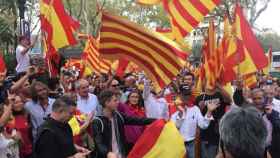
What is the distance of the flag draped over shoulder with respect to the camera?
29.8 ft

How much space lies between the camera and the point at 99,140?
5438 mm

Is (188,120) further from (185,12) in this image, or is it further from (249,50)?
(249,50)

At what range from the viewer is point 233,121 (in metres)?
3.12

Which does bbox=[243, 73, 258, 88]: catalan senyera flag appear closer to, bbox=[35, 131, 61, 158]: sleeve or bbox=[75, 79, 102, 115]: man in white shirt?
bbox=[75, 79, 102, 115]: man in white shirt

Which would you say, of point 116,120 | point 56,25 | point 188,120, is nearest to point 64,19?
point 56,25

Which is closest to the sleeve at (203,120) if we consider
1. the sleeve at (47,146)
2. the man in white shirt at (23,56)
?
the sleeve at (47,146)

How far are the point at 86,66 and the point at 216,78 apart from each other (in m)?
6.86

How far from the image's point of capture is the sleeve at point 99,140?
17.4 ft

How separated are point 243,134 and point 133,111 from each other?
4.62 m

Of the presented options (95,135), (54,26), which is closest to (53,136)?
(95,135)

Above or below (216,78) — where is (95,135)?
below

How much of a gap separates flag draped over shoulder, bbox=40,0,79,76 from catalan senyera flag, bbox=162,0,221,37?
2113mm

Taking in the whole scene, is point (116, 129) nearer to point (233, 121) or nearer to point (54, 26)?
point (233, 121)

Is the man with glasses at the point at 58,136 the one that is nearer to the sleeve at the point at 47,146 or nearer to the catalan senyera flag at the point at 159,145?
the sleeve at the point at 47,146
